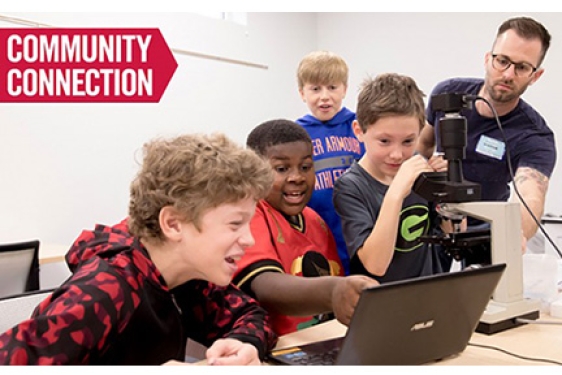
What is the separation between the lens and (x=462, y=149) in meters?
1.33

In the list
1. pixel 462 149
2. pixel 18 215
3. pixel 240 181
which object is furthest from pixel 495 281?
pixel 18 215

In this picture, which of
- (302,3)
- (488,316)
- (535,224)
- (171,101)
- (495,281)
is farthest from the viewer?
(171,101)

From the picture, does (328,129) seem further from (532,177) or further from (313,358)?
(313,358)

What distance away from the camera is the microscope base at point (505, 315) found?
4.20ft

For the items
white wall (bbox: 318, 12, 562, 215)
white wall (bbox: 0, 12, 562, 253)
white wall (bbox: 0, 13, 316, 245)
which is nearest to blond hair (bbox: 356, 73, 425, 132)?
white wall (bbox: 0, 13, 316, 245)

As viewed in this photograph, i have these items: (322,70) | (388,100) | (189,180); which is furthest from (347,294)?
(322,70)

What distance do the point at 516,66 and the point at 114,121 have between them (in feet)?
9.19

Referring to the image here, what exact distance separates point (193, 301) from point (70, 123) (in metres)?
2.82

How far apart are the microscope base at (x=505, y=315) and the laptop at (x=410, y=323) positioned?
176 mm

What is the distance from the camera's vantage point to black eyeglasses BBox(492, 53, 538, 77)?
6.77ft

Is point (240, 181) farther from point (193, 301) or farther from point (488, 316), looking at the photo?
point (488, 316)

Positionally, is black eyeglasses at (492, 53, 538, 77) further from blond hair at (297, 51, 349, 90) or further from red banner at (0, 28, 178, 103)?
red banner at (0, 28, 178, 103)
